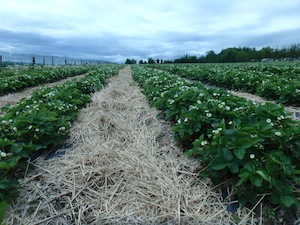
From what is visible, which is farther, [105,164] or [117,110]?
[117,110]

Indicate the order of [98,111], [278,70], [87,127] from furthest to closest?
[278,70] → [98,111] → [87,127]

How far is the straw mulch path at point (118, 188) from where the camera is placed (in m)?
1.80

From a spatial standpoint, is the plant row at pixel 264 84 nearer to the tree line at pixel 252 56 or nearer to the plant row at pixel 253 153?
the plant row at pixel 253 153

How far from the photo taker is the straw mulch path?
5.90 ft

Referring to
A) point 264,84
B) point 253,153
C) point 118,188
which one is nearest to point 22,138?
point 118,188

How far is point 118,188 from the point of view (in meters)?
2.14

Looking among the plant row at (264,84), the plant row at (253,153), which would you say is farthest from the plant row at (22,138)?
the plant row at (264,84)

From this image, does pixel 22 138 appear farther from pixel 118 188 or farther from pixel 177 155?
pixel 177 155

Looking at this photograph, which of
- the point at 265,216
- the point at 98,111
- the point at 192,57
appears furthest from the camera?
the point at 192,57

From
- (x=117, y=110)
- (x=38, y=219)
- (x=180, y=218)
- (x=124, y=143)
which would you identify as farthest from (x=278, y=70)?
(x=38, y=219)

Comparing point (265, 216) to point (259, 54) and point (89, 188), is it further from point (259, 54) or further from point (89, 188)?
point (259, 54)

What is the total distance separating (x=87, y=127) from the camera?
3.44 meters

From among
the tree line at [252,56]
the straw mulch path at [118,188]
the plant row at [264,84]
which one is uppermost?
the tree line at [252,56]

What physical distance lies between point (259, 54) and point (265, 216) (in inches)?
2283
